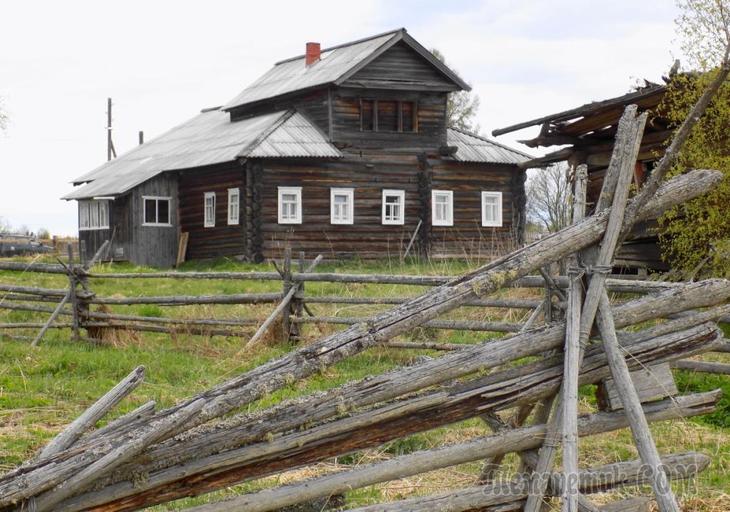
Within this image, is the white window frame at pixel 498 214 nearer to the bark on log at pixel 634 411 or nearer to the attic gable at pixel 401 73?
the attic gable at pixel 401 73

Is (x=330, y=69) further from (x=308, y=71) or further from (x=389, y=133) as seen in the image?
(x=389, y=133)

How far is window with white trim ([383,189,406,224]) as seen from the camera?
85.6 feet

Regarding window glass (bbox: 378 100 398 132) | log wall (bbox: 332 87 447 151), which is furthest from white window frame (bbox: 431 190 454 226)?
window glass (bbox: 378 100 398 132)

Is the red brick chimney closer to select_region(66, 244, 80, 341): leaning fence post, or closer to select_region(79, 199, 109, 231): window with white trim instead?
select_region(79, 199, 109, 231): window with white trim

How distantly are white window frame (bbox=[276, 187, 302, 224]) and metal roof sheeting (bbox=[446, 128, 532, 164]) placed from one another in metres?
4.57

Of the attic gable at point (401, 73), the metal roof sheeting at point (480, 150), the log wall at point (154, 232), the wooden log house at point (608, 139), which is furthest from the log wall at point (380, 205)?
the wooden log house at point (608, 139)

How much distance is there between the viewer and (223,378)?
9.65 m

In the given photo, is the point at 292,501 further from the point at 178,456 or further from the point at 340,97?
the point at 340,97

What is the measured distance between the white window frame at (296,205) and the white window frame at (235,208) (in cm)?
107

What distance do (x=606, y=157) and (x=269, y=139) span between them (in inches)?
413

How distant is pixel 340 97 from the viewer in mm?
25484

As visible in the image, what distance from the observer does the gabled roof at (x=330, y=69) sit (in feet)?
82.7

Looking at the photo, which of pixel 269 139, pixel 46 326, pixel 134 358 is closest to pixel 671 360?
pixel 134 358

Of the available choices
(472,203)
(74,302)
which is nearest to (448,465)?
(74,302)
